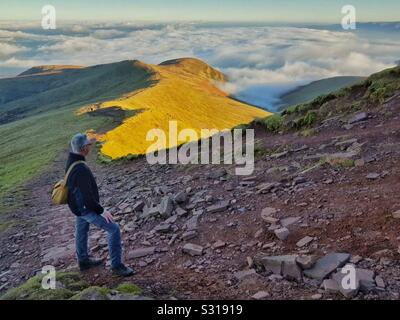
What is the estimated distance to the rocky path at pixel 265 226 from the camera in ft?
29.7

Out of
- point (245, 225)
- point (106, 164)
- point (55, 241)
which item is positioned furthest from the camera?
point (106, 164)

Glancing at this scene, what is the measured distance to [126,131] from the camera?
69750mm

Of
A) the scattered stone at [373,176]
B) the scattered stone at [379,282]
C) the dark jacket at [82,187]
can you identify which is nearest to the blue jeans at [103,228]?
the dark jacket at [82,187]

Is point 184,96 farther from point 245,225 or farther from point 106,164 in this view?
point 245,225

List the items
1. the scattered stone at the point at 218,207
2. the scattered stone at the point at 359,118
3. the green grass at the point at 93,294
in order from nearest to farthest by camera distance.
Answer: the green grass at the point at 93,294
the scattered stone at the point at 218,207
the scattered stone at the point at 359,118

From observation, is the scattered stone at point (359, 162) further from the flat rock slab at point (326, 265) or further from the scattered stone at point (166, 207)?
the scattered stone at point (166, 207)

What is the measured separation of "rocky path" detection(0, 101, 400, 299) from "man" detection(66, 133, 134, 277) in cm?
67

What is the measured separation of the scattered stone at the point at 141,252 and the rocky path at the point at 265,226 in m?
0.03

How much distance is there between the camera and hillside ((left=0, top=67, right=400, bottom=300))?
29.7ft

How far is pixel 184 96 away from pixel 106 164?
122 meters

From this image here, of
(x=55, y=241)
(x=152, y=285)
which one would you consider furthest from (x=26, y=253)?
(x=152, y=285)

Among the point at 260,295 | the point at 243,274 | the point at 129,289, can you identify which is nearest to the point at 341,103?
the point at 243,274

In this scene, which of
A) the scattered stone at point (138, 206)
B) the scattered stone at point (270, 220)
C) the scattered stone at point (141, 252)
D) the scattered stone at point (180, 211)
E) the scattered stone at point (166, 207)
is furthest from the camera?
the scattered stone at point (138, 206)

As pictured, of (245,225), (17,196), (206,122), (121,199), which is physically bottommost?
(206,122)
